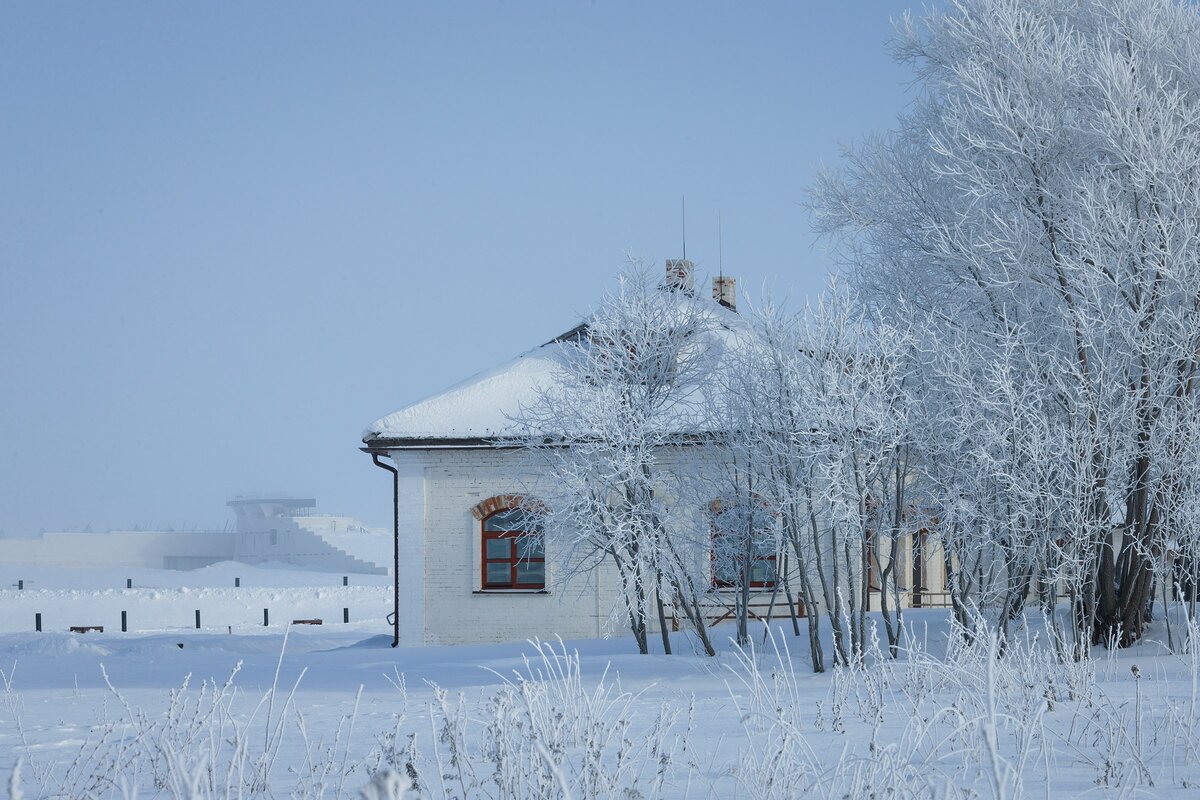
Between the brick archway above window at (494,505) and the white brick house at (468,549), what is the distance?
0.02 m

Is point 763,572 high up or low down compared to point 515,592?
up

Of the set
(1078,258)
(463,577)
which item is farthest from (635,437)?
(463,577)

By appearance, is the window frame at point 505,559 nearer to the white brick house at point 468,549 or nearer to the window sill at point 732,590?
the white brick house at point 468,549

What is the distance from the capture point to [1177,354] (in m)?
11.5

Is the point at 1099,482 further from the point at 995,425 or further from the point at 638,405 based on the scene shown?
the point at 638,405

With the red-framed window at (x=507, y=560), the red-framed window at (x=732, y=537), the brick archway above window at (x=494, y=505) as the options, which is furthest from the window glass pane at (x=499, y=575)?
the red-framed window at (x=732, y=537)

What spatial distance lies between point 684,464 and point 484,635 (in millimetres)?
4615

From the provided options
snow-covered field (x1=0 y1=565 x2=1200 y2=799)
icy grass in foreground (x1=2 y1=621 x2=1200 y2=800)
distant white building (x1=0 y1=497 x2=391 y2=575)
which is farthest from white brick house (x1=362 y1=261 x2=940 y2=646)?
distant white building (x1=0 y1=497 x2=391 y2=575)

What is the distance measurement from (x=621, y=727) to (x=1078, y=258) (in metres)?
8.18

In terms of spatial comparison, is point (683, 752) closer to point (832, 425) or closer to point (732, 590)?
point (832, 425)

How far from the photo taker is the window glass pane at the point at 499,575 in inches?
781

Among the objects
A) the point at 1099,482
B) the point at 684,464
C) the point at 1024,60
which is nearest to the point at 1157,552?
the point at 1099,482

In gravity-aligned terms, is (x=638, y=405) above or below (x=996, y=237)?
below

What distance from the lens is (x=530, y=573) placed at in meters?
19.9
